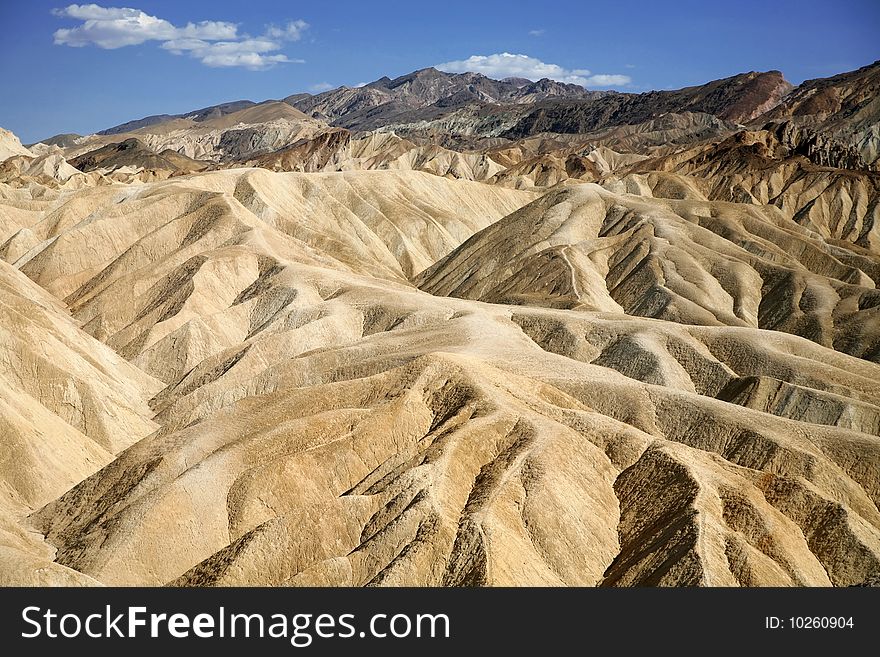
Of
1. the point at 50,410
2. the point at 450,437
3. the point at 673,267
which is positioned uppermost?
the point at 673,267

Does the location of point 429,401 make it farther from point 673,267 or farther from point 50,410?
point 673,267

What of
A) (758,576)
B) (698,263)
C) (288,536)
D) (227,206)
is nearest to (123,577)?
(288,536)

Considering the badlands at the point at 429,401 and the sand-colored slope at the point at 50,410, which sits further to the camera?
the sand-colored slope at the point at 50,410

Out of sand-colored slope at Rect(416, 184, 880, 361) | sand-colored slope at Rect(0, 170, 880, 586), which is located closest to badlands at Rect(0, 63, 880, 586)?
sand-colored slope at Rect(0, 170, 880, 586)

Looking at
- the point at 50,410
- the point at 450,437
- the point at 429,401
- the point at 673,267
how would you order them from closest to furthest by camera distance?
the point at 450,437 < the point at 429,401 < the point at 50,410 < the point at 673,267

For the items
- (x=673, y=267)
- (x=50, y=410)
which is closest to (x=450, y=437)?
(x=50, y=410)

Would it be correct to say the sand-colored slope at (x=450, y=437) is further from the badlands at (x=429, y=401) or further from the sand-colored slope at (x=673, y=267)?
the sand-colored slope at (x=673, y=267)

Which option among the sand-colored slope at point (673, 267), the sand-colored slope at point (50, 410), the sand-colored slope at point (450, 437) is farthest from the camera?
the sand-colored slope at point (673, 267)

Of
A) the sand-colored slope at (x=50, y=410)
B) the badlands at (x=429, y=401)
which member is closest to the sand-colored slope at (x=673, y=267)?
the badlands at (x=429, y=401)

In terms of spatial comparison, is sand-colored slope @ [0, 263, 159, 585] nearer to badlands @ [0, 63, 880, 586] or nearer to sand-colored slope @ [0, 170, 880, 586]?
badlands @ [0, 63, 880, 586]

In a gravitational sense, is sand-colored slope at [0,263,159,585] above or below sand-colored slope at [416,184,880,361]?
below

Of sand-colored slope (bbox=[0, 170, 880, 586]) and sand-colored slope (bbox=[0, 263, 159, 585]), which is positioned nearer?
sand-colored slope (bbox=[0, 170, 880, 586])

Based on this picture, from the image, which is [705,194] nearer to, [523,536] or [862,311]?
[862,311]
